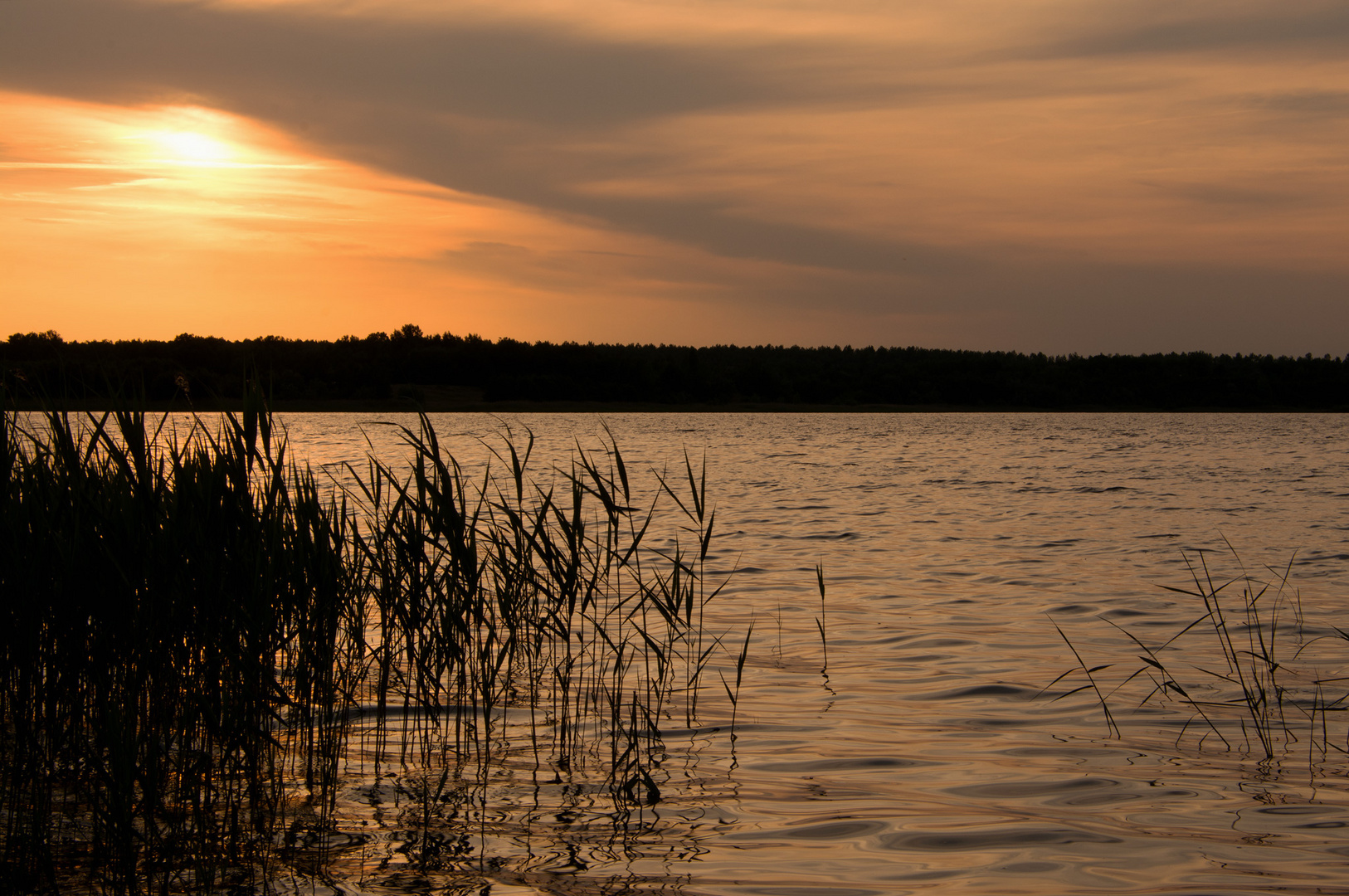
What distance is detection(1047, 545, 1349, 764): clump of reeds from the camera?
6773 millimetres

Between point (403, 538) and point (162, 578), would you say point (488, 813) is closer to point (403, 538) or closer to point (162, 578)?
point (162, 578)

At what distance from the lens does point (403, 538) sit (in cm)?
788

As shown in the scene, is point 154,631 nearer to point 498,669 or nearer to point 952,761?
point 498,669

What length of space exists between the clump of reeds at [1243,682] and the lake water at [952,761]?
72 millimetres

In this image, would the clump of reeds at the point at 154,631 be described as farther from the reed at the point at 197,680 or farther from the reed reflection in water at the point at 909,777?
the reed reflection in water at the point at 909,777

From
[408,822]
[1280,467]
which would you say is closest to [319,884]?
[408,822]

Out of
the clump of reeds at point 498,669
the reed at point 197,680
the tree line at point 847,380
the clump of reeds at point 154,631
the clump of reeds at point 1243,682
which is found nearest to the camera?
the reed at point 197,680

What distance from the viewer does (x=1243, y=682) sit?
7.03 metres

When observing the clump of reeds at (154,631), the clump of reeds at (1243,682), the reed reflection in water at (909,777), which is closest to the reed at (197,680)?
the clump of reeds at (154,631)

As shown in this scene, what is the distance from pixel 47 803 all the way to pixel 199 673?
106cm

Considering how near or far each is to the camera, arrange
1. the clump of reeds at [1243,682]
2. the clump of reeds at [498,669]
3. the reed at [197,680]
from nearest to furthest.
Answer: the reed at [197,680], the clump of reeds at [498,669], the clump of reeds at [1243,682]

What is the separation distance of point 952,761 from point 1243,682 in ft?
7.44

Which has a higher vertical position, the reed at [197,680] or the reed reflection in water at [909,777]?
the reed at [197,680]

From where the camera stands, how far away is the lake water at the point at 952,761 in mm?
4660
